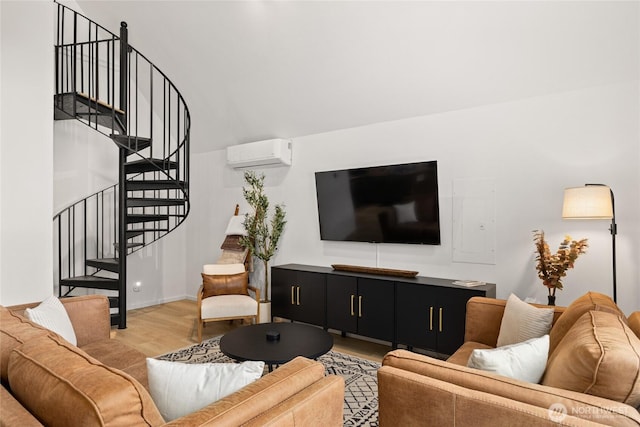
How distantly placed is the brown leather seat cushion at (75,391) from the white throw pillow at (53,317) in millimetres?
1114

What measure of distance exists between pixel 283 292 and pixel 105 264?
2241 mm

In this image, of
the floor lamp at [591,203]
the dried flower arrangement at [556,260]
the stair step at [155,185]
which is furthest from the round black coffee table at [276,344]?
the stair step at [155,185]

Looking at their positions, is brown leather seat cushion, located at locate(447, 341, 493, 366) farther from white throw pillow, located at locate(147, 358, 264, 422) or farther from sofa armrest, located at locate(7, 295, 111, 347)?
sofa armrest, located at locate(7, 295, 111, 347)

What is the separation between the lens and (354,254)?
4.63 metres

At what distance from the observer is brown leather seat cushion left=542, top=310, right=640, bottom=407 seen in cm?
125

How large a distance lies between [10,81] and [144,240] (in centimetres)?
316

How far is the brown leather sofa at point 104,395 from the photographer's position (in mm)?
1005

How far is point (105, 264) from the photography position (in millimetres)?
4773

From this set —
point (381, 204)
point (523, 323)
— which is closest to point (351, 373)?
point (523, 323)

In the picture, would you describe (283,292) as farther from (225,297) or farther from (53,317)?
(53,317)

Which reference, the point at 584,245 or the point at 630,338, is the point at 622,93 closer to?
the point at 584,245

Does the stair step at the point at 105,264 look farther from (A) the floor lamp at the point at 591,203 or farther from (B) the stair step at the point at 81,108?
(A) the floor lamp at the point at 591,203

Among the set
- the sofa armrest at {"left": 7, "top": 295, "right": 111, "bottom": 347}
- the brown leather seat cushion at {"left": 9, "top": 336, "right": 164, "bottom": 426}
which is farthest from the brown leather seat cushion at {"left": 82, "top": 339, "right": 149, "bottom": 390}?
the brown leather seat cushion at {"left": 9, "top": 336, "right": 164, "bottom": 426}

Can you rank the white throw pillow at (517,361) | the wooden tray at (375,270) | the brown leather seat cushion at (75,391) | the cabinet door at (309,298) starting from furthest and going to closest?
the cabinet door at (309,298) → the wooden tray at (375,270) → the white throw pillow at (517,361) → the brown leather seat cushion at (75,391)
